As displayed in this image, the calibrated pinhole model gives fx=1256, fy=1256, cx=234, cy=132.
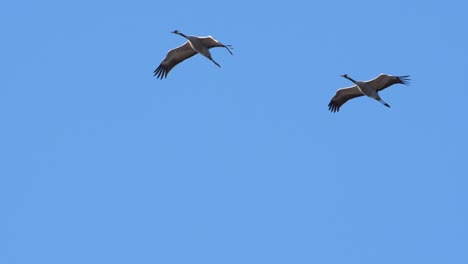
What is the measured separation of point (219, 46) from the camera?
44.4 meters

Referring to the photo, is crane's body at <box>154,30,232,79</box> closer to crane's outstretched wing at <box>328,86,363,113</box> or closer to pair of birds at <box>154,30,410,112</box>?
pair of birds at <box>154,30,410,112</box>

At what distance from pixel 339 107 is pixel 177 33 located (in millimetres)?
6818

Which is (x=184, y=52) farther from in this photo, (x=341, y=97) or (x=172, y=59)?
(x=341, y=97)

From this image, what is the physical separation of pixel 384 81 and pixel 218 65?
5.96 m

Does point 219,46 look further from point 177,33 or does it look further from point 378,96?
point 378,96

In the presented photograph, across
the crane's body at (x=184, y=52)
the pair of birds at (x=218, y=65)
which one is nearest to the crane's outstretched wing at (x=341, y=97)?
the pair of birds at (x=218, y=65)

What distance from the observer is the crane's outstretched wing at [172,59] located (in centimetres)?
4716

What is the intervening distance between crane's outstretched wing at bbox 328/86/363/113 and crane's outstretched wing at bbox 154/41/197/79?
18.4 feet

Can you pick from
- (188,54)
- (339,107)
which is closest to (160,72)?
(188,54)

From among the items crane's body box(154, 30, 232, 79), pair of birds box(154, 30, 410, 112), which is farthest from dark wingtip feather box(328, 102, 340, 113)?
crane's body box(154, 30, 232, 79)

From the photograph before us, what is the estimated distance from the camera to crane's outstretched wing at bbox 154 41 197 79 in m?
47.2

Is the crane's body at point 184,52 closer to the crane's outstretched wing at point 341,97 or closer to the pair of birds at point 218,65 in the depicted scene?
the pair of birds at point 218,65

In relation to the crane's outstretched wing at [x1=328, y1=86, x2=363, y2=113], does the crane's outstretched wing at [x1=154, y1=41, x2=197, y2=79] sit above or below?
above

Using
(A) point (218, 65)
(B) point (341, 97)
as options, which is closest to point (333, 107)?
(B) point (341, 97)
